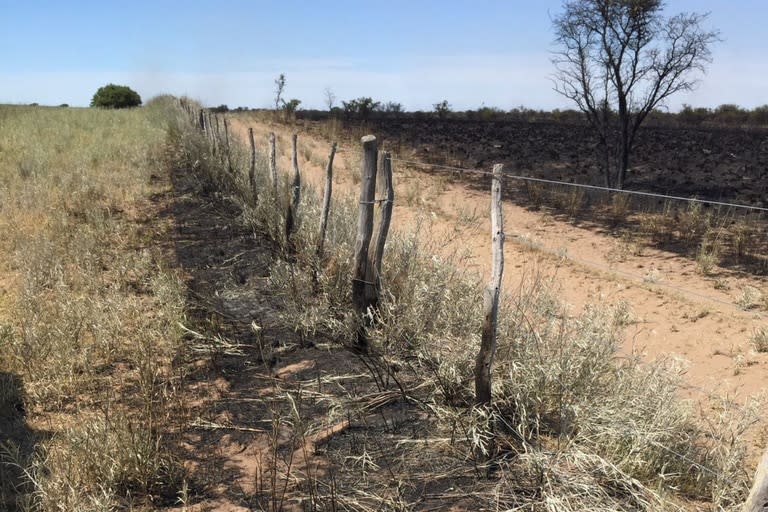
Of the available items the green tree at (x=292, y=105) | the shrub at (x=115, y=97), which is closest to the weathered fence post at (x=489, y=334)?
the green tree at (x=292, y=105)

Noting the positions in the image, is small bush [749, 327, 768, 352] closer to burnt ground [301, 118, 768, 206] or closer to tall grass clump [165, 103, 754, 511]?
tall grass clump [165, 103, 754, 511]

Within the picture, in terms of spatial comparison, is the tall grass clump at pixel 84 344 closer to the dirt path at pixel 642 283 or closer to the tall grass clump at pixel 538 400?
the tall grass clump at pixel 538 400

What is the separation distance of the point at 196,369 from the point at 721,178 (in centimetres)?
1377

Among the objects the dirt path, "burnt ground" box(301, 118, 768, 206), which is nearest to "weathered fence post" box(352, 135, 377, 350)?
the dirt path

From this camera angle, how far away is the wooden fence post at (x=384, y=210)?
4.72 metres

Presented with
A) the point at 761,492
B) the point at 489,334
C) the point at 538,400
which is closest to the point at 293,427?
the point at 489,334

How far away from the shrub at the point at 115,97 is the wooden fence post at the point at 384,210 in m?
46.9

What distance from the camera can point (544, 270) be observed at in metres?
7.77

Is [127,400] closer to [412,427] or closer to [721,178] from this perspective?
[412,427]

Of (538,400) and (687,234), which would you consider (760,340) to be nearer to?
(538,400)

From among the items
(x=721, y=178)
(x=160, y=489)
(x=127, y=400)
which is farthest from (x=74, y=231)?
(x=721, y=178)

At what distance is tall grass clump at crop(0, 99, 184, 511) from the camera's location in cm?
306

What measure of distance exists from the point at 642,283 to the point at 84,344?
6.07 m

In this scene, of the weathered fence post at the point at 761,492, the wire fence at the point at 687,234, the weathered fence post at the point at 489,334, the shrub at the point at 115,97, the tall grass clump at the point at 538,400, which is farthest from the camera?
the shrub at the point at 115,97
